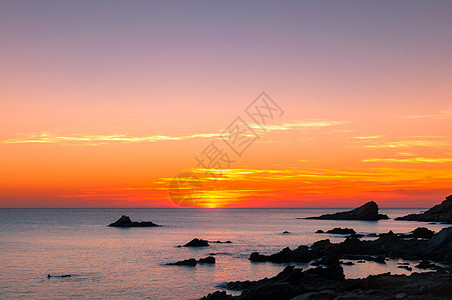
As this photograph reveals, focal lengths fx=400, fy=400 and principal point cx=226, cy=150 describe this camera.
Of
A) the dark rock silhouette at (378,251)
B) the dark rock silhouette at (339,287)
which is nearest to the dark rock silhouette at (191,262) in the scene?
the dark rock silhouette at (378,251)

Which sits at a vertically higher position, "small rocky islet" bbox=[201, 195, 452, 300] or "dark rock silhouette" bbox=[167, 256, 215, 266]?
"small rocky islet" bbox=[201, 195, 452, 300]

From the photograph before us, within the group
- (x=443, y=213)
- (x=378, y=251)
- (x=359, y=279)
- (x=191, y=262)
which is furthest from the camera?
(x=443, y=213)

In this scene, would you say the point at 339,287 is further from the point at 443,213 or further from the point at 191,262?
the point at 443,213

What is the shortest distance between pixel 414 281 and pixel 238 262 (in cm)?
4161

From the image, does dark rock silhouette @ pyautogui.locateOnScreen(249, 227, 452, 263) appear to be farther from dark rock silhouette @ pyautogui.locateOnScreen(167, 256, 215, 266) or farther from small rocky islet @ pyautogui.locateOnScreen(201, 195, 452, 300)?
dark rock silhouette @ pyautogui.locateOnScreen(167, 256, 215, 266)

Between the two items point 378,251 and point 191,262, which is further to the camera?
point 378,251

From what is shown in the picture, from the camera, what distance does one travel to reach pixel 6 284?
51.2 meters

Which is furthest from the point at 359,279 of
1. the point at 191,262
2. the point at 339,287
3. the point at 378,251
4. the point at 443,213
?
the point at 443,213

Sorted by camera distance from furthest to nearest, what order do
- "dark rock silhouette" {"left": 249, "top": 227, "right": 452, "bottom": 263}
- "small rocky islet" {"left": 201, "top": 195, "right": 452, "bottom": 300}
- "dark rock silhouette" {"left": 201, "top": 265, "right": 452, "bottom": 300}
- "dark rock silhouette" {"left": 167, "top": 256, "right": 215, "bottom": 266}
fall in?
"dark rock silhouette" {"left": 249, "top": 227, "right": 452, "bottom": 263} → "dark rock silhouette" {"left": 167, "top": 256, "right": 215, "bottom": 266} → "small rocky islet" {"left": 201, "top": 195, "right": 452, "bottom": 300} → "dark rock silhouette" {"left": 201, "top": 265, "right": 452, "bottom": 300}

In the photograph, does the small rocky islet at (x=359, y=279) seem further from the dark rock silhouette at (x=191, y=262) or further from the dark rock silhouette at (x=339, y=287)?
the dark rock silhouette at (x=191, y=262)

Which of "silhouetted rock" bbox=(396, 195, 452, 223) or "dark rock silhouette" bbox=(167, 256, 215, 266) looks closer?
"dark rock silhouette" bbox=(167, 256, 215, 266)

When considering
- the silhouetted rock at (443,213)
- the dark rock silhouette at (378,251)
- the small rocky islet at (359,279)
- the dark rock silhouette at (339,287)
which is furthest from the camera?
the silhouetted rock at (443,213)

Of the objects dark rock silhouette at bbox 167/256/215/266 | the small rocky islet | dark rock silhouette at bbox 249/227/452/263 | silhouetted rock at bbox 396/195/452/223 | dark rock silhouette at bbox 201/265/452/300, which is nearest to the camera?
dark rock silhouette at bbox 201/265/452/300

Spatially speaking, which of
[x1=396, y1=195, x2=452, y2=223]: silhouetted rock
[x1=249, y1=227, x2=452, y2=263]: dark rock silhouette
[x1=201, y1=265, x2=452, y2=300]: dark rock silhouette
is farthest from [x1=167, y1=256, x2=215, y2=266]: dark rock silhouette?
[x1=396, y1=195, x2=452, y2=223]: silhouetted rock
